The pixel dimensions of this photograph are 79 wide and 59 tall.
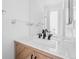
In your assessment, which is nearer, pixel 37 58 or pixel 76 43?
pixel 76 43

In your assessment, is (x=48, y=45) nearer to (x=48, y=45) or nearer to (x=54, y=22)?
(x=48, y=45)

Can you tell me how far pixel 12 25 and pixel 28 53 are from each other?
0.94 m

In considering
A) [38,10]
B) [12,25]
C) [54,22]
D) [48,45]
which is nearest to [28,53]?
[48,45]

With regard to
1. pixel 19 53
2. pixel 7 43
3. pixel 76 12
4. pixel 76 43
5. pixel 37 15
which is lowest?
pixel 19 53

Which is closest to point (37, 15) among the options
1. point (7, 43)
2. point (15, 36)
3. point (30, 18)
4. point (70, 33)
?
point (30, 18)

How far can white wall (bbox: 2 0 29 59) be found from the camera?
2.73 meters

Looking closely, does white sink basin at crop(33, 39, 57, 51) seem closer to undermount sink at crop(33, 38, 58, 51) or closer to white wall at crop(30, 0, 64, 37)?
undermount sink at crop(33, 38, 58, 51)

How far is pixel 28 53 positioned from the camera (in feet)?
7.04

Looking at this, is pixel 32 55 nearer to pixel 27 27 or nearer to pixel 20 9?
pixel 27 27

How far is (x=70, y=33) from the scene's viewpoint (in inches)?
26.6

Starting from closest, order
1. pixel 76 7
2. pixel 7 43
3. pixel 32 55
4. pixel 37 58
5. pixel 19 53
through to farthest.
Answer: pixel 76 7, pixel 37 58, pixel 32 55, pixel 19 53, pixel 7 43

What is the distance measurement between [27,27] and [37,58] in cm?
129

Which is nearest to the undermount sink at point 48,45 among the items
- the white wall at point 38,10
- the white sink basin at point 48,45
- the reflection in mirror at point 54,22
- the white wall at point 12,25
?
the white sink basin at point 48,45

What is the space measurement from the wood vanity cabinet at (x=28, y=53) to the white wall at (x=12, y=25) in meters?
0.23
